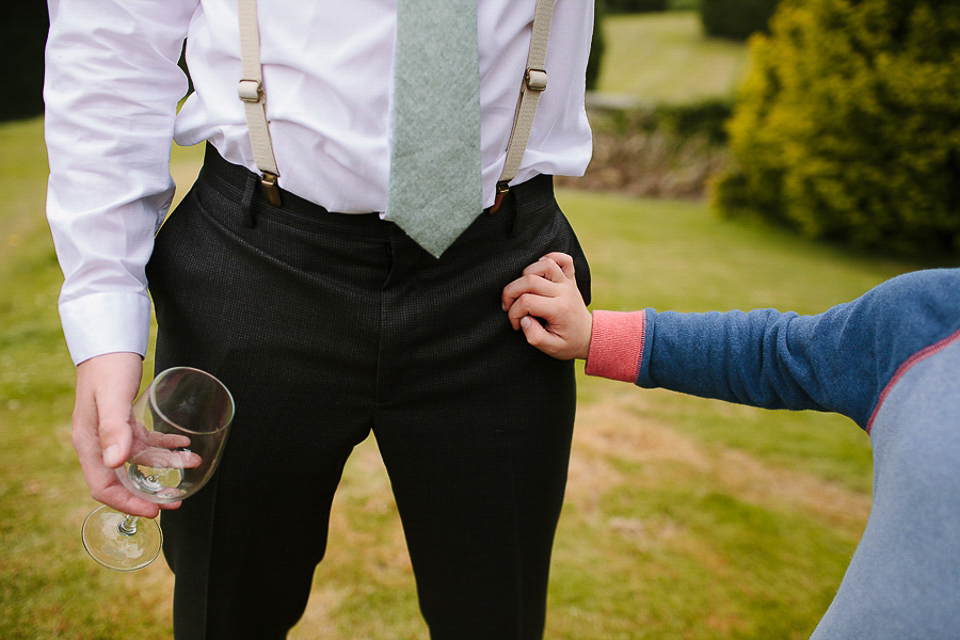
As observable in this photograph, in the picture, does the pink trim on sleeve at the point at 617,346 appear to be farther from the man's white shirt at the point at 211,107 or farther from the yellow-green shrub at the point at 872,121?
the yellow-green shrub at the point at 872,121

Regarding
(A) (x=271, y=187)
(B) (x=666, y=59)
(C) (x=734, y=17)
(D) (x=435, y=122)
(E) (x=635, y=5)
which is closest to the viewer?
(D) (x=435, y=122)

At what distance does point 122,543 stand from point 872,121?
311 inches

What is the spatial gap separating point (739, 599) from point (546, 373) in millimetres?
1856

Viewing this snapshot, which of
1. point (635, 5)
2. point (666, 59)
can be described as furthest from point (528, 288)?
point (635, 5)

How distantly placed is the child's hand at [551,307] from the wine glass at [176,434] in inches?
19.7

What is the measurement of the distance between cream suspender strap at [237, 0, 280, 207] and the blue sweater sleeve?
0.71 metres

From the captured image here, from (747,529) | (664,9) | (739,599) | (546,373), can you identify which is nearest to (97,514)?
(546,373)

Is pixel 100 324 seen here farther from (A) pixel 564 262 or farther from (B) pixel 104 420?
(A) pixel 564 262

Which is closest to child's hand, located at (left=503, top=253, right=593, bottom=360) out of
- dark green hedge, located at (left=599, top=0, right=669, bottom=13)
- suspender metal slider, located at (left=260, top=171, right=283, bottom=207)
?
suspender metal slider, located at (left=260, top=171, right=283, bottom=207)

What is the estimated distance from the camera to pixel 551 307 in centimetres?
121

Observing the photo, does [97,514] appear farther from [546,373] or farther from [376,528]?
[376,528]

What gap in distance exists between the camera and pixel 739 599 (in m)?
2.65

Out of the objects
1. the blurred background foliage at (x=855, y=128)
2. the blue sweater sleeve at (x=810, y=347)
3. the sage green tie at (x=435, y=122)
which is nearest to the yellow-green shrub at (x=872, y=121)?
the blurred background foliage at (x=855, y=128)

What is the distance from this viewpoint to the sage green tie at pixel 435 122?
3.17ft
